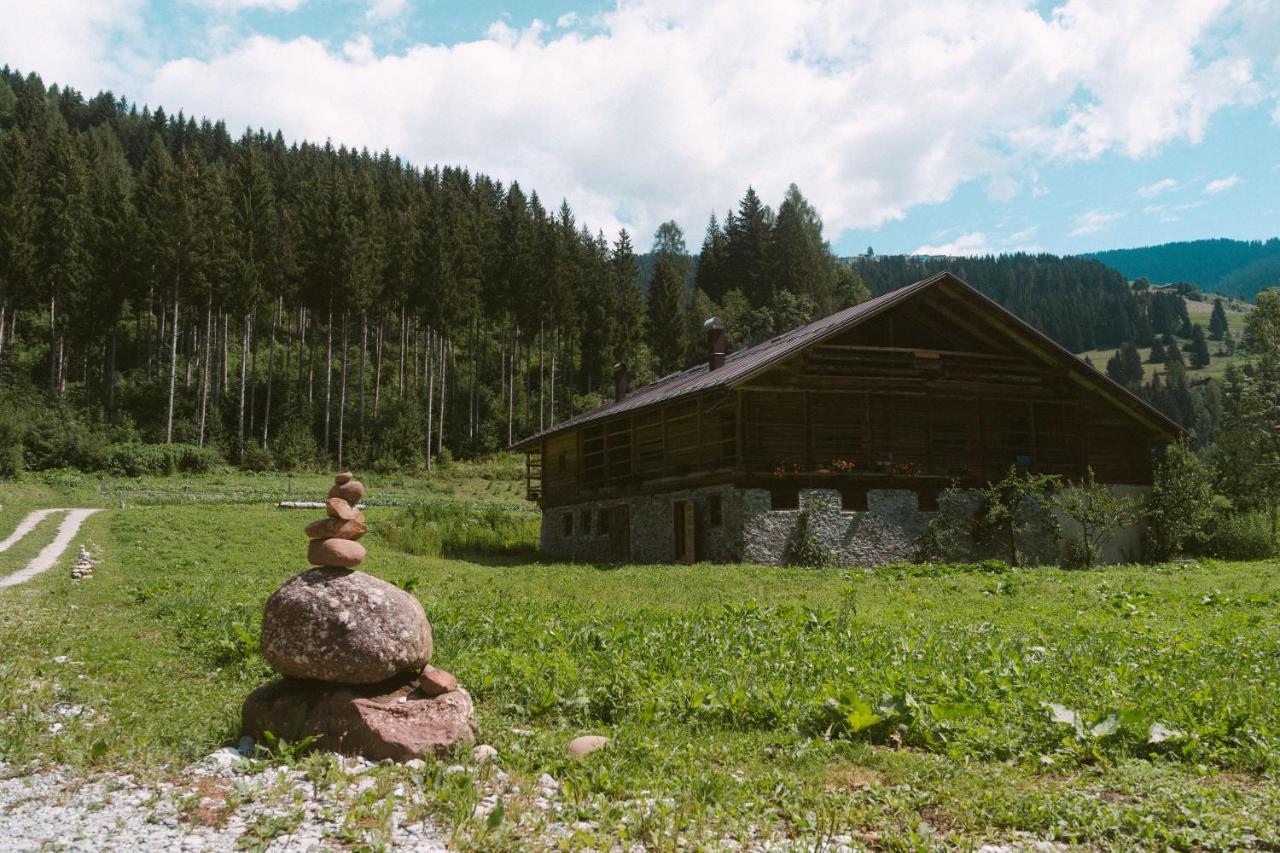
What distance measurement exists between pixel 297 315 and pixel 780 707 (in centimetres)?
7579

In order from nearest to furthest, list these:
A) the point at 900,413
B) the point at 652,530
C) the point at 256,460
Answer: the point at 900,413 < the point at 652,530 < the point at 256,460

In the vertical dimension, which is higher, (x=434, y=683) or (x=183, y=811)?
(x=434, y=683)

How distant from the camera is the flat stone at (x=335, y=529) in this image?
8.42 m

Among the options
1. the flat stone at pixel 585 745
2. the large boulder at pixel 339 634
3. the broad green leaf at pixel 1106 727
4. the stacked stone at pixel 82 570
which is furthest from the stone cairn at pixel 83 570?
the broad green leaf at pixel 1106 727

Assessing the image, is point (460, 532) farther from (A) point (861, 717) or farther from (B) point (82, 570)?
(A) point (861, 717)

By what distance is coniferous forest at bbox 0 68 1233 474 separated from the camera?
195ft

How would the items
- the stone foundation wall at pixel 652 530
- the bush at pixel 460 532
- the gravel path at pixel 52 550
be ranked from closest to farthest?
the gravel path at pixel 52 550 < the stone foundation wall at pixel 652 530 < the bush at pixel 460 532

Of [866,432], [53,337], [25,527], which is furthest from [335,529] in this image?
[53,337]

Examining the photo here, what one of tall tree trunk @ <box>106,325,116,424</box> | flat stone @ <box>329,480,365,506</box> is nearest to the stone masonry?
flat stone @ <box>329,480,365,506</box>

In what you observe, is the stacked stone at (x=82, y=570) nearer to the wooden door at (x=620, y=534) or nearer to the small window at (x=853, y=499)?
the wooden door at (x=620, y=534)

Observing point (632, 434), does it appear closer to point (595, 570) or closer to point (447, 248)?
point (595, 570)

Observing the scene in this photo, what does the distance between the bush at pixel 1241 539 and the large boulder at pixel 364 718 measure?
32.3 meters

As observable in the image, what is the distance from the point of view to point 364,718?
23.8 feet

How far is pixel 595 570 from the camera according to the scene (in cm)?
2514
